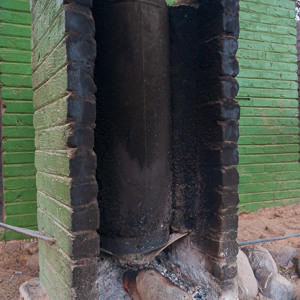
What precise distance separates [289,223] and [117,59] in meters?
A: 3.50

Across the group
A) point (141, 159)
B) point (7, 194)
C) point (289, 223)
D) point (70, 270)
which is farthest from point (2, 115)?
point (289, 223)

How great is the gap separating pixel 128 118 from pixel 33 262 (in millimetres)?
1780

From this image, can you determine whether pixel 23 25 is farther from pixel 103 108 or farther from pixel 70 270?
pixel 70 270

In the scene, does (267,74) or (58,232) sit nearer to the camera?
(58,232)

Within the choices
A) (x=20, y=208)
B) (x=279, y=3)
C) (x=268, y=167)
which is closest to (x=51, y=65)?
(x=20, y=208)

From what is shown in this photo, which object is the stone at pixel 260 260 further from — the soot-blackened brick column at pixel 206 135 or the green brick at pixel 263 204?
the green brick at pixel 263 204

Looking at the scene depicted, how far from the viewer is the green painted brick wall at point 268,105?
4.50 meters

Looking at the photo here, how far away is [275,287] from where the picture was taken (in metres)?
2.57

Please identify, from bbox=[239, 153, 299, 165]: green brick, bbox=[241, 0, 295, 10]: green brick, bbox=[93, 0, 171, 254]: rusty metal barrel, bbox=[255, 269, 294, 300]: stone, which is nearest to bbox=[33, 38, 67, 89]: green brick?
bbox=[93, 0, 171, 254]: rusty metal barrel

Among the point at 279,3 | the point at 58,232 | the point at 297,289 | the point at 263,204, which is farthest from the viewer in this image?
the point at 279,3

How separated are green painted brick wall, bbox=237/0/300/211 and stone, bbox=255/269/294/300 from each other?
185 cm

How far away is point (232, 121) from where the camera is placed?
6.93 feet

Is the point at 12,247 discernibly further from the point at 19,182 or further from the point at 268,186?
the point at 268,186

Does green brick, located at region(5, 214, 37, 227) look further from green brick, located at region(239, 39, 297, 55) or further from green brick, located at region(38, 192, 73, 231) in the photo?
green brick, located at region(239, 39, 297, 55)
